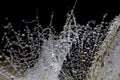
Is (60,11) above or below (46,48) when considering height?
above

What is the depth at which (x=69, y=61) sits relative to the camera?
1987 mm

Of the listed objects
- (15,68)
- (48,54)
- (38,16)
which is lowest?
(15,68)

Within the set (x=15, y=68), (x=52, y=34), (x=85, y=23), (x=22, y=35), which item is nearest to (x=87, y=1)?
(x=85, y=23)

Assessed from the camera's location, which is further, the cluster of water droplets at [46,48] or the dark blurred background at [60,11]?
the dark blurred background at [60,11]

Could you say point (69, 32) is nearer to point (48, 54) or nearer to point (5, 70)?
point (48, 54)

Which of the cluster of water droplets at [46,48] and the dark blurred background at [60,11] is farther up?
the dark blurred background at [60,11]

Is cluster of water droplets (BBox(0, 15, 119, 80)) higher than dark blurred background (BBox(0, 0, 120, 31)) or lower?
lower

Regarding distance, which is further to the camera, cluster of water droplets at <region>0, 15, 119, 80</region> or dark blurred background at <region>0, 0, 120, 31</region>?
dark blurred background at <region>0, 0, 120, 31</region>

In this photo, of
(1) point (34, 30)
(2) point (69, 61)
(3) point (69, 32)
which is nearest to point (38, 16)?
(1) point (34, 30)

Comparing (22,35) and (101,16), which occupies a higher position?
(101,16)

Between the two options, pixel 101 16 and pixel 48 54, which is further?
pixel 101 16

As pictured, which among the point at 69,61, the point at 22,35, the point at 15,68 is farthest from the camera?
the point at 22,35

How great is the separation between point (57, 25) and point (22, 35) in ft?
0.87

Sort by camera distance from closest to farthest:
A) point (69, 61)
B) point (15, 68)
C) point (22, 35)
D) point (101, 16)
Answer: point (15, 68) < point (69, 61) < point (22, 35) < point (101, 16)
